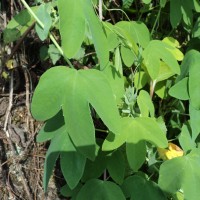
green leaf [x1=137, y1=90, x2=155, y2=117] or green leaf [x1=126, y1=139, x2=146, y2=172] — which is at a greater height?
green leaf [x1=137, y1=90, x2=155, y2=117]

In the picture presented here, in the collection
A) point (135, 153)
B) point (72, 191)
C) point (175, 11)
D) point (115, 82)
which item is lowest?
point (72, 191)

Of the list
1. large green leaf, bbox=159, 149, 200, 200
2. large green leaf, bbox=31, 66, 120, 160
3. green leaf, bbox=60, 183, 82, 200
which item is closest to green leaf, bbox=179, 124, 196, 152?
large green leaf, bbox=159, 149, 200, 200

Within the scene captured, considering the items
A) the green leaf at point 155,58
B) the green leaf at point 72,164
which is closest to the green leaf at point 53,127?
the green leaf at point 72,164

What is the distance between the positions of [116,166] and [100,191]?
0.13 m

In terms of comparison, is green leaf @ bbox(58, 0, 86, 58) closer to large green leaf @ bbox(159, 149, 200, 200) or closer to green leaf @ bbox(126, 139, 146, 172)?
green leaf @ bbox(126, 139, 146, 172)

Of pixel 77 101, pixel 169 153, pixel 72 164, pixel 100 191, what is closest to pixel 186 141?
pixel 169 153

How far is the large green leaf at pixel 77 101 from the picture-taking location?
1.44 m

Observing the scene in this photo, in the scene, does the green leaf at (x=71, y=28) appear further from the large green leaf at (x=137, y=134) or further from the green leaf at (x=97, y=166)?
the green leaf at (x=97, y=166)

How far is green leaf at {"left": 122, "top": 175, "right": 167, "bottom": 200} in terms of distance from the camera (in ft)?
5.98

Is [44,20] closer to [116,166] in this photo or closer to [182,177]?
[116,166]

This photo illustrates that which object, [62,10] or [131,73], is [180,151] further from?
[62,10]

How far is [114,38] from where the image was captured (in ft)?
6.11

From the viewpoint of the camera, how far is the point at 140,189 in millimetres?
1838

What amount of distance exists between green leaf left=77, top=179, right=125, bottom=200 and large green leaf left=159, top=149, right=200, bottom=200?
0.17 m
